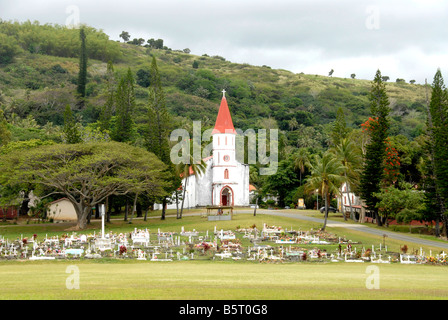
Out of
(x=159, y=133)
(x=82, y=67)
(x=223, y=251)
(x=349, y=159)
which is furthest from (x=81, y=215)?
(x=82, y=67)

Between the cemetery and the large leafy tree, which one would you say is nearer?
the cemetery

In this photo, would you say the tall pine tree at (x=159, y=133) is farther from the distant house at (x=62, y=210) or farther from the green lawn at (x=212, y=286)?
the green lawn at (x=212, y=286)

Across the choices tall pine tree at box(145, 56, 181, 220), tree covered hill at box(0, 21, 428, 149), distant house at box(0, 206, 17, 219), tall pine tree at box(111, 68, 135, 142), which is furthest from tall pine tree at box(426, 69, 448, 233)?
tree covered hill at box(0, 21, 428, 149)

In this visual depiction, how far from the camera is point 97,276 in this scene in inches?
581

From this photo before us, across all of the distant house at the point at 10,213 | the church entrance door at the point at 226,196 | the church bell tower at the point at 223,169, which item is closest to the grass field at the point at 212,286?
the distant house at the point at 10,213

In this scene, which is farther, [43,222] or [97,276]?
[43,222]

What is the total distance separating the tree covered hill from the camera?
10806 centimetres

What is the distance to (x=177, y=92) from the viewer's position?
136 metres

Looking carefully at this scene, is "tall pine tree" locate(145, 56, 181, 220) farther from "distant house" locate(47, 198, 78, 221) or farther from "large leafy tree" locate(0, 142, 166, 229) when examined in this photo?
"distant house" locate(47, 198, 78, 221)

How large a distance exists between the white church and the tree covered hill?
92.8ft
